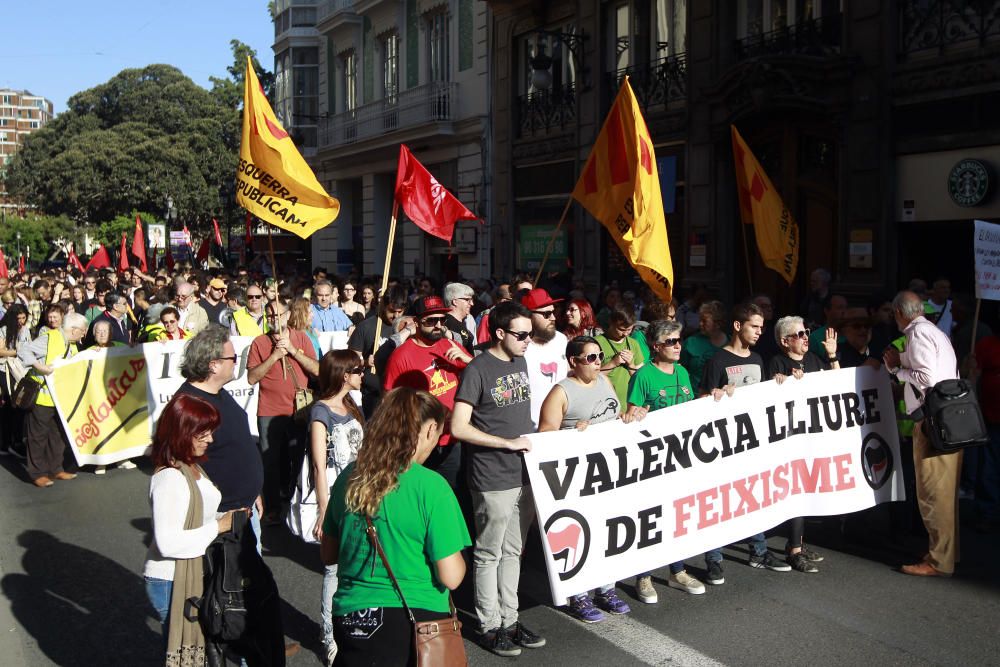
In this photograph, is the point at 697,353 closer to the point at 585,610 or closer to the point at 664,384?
the point at 664,384

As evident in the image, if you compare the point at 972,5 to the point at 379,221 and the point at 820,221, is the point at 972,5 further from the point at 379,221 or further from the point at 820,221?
the point at 379,221

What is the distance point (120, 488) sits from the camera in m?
8.66

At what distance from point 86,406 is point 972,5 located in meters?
10.8

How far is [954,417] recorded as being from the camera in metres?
5.89

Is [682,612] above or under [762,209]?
under

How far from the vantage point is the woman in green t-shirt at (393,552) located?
320 centimetres

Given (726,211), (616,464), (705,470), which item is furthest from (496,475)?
(726,211)

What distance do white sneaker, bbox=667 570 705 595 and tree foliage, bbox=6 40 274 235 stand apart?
41.7m

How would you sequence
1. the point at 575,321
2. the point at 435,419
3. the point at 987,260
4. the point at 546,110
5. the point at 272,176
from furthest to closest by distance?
the point at 546,110 → the point at 272,176 → the point at 575,321 → the point at 987,260 → the point at 435,419

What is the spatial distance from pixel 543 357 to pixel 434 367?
117 cm

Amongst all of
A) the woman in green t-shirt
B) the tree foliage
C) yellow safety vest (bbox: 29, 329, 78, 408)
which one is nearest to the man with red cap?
the woman in green t-shirt

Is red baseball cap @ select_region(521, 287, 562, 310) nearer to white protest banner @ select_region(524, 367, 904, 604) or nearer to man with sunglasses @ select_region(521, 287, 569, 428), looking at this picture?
man with sunglasses @ select_region(521, 287, 569, 428)

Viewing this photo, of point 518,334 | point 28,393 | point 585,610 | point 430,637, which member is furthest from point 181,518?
point 28,393

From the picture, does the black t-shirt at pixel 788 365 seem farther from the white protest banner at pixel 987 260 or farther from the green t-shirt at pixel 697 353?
the white protest banner at pixel 987 260
